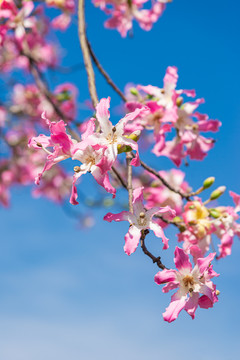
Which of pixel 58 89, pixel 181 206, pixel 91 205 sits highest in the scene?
pixel 58 89

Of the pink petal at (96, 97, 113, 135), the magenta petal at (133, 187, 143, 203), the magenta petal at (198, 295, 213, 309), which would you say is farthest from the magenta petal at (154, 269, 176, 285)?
the pink petal at (96, 97, 113, 135)

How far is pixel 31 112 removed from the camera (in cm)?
537

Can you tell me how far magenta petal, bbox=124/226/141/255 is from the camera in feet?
4.50

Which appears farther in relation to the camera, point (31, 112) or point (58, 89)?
point (31, 112)

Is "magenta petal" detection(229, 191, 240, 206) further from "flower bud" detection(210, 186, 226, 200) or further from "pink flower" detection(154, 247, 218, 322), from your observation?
"pink flower" detection(154, 247, 218, 322)

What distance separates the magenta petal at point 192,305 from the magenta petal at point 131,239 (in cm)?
26

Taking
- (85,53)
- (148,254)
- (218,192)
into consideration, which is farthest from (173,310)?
(85,53)

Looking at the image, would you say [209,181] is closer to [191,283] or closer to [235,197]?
[235,197]

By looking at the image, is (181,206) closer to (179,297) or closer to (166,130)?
(166,130)

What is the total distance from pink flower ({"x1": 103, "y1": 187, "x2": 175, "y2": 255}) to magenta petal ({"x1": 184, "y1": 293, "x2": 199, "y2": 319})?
213mm

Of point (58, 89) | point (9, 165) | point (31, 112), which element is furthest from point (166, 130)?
point (9, 165)

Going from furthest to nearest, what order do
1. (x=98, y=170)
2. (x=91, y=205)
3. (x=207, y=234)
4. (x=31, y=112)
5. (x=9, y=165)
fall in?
(x=9, y=165)
(x=31, y=112)
(x=91, y=205)
(x=207, y=234)
(x=98, y=170)

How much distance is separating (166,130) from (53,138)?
98 cm

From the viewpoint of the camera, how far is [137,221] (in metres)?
1.43
